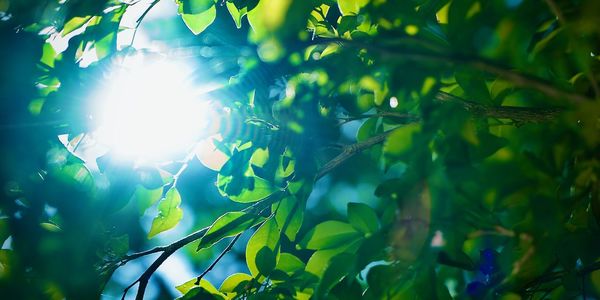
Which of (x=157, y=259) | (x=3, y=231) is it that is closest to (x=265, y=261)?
(x=157, y=259)

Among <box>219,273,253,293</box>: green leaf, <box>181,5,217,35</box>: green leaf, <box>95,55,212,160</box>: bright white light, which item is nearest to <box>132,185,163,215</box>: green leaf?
<box>95,55,212,160</box>: bright white light

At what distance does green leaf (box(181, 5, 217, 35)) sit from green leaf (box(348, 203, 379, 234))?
1.84 ft

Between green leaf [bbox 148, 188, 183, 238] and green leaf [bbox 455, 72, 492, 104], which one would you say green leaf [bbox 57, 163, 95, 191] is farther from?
green leaf [bbox 455, 72, 492, 104]

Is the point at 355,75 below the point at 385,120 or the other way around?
the other way around

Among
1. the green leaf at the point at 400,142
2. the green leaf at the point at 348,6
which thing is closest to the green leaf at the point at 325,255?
the green leaf at the point at 400,142

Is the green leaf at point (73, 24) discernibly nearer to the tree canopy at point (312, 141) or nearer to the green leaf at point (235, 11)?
the tree canopy at point (312, 141)

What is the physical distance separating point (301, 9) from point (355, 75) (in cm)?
14

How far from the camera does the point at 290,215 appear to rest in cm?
115

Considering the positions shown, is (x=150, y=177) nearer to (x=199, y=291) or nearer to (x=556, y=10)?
(x=199, y=291)

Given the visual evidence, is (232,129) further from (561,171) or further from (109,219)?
(561,171)

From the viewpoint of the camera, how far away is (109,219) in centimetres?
109

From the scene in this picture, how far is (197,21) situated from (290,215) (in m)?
0.51

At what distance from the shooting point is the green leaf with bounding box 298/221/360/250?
1.03 meters

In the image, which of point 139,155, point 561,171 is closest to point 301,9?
point 561,171
